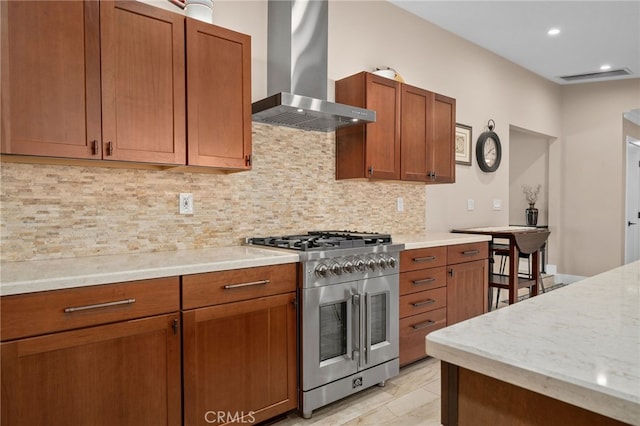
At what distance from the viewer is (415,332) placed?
2.95m

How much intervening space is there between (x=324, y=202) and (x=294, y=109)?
0.90 metres

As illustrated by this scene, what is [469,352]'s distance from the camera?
0.78 meters

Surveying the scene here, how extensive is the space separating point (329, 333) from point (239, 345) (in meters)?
0.57

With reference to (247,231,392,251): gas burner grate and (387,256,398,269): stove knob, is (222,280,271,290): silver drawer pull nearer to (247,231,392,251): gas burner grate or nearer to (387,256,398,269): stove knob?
(247,231,392,251): gas burner grate

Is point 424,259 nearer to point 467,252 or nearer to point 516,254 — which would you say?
point 467,252

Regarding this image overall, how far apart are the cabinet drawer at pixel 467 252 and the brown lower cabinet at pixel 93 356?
7.09 feet

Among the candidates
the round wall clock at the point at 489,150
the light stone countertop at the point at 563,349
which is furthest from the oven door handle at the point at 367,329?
the round wall clock at the point at 489,150

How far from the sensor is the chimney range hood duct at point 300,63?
107 inches

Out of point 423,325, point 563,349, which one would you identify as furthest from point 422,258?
point 563,349

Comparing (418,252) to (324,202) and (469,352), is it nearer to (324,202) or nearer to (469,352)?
(324,202)

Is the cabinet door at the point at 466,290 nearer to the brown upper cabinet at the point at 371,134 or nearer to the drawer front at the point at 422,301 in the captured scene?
the drawer front at the point at 422,301

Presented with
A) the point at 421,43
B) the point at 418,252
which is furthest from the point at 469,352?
the point at 421,43

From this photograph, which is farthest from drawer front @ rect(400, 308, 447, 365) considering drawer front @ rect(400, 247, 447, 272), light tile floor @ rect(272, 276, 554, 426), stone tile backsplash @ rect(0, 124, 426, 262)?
stone tile backsplash @ rect(0, 124, 426, 262)

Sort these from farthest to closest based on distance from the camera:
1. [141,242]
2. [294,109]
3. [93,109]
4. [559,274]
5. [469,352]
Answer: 1. [559,274]
2. [294,109]
3. [141,242]
4. [93,109]
5. [469,352]
